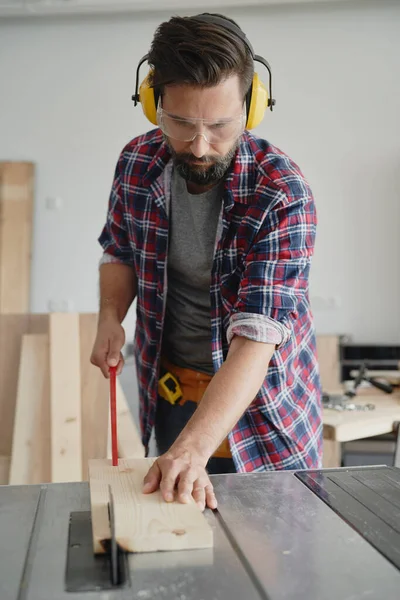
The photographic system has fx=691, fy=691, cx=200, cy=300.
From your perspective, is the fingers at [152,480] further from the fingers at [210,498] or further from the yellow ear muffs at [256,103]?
the yellow ear muffs at [256,103]

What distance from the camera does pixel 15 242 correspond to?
4.30 meters

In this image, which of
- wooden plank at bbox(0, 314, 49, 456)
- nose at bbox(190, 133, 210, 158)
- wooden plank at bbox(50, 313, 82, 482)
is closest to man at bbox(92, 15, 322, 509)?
nose at bbox(190, 133, 210, 158)

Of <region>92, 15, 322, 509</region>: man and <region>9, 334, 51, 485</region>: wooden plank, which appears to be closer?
<region>92, 15, 322, 509</region>: man

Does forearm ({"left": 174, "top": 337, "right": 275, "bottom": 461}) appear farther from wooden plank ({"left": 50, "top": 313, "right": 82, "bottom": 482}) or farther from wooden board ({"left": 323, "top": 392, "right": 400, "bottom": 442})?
wooden plank ({"left": 50, "top": 313, "right": 82, "bottom": 482})

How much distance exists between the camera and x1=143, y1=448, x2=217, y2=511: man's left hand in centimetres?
112

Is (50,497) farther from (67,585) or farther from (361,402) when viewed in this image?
(361,402)

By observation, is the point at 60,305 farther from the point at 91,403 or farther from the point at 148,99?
the point at 148,99

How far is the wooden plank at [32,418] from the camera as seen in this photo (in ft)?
9.78

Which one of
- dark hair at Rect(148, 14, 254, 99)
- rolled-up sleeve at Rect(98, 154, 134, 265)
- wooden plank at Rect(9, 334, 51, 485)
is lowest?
wooden plank at Rect(9, 334, 51, 485)

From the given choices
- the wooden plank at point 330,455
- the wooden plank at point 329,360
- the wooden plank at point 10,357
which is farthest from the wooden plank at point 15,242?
the wooden plank at point 330,455

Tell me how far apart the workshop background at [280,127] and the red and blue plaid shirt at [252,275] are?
2630 mm

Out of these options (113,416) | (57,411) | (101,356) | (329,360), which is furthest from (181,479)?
(329,360)

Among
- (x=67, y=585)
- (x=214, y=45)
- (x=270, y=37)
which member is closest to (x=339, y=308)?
(x=270, y=37)

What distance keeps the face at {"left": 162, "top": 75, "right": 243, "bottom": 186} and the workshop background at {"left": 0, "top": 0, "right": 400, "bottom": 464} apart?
294cm
